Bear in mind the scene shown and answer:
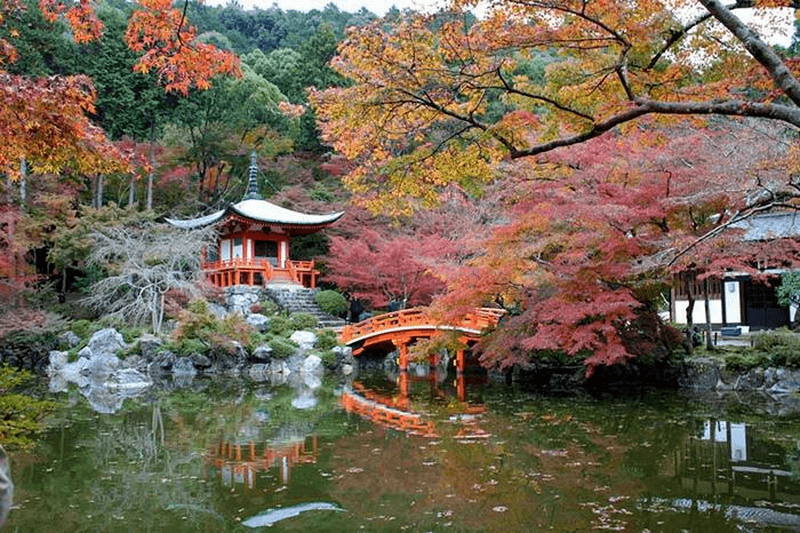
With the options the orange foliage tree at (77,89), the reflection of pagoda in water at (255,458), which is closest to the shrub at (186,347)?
the reflection of pagoda in water at (255,458)

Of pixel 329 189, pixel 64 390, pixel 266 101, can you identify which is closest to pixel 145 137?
pixel 266 101

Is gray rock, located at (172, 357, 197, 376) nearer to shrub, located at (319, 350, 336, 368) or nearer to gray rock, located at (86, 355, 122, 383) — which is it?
gray rock, located at (86, 355, 122, 383)

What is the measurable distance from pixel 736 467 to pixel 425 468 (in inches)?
123

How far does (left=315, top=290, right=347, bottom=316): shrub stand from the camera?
2191 centimetres

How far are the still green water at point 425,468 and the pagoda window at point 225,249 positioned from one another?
1296cm

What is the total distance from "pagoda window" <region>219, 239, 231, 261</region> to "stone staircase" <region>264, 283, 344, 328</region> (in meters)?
2.66

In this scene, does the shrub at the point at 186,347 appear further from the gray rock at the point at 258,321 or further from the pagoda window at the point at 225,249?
the pagoda window at the point at 225,249

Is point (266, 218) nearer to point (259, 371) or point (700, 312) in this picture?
point (259, 371)

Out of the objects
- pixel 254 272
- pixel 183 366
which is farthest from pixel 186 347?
pixel 254 272

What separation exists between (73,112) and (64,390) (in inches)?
450

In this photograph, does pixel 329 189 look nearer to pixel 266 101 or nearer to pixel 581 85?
pixel 266 101

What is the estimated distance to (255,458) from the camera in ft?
24.1

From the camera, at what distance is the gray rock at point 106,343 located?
16.8 m

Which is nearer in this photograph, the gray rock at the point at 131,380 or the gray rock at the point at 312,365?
the gray rock at the point at 131,380
